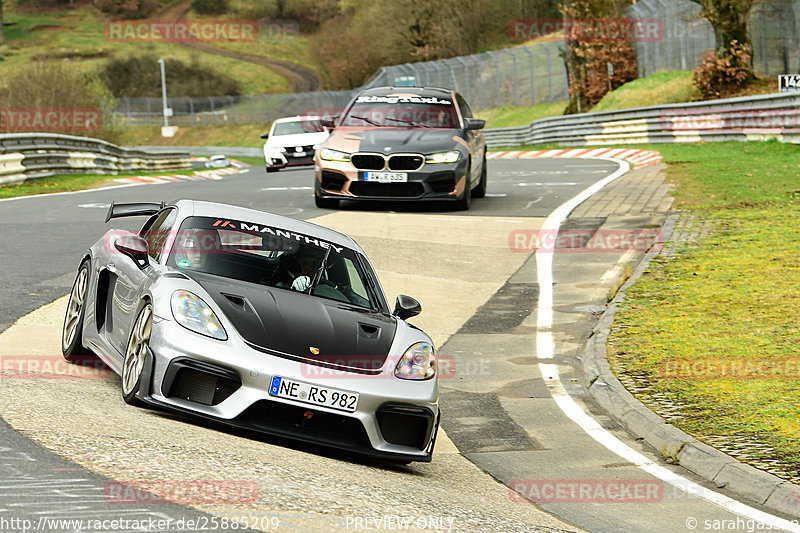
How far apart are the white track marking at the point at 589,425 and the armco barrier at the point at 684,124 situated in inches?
615

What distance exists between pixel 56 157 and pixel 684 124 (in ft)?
59.4

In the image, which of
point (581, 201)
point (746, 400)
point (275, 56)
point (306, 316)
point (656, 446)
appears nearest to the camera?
point (306, 316)

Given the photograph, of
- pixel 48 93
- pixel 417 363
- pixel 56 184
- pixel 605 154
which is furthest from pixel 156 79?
pixel 417 363

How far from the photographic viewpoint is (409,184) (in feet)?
58.7

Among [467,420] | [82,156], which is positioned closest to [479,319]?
[467,420]

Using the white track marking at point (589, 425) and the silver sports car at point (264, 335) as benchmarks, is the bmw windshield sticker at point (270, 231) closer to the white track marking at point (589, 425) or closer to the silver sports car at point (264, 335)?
the silver sports car at point (264, 335)

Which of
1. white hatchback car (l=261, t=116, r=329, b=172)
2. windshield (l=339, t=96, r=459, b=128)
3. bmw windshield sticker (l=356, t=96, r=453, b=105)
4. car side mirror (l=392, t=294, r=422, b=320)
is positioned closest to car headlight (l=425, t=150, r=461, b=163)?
→ windshield (l=339, t=96, r=459, b=128)

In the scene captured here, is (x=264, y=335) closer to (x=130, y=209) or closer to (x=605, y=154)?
(x=130, y=209)

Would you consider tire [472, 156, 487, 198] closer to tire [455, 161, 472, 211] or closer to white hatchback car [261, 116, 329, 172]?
tire [455, 161, 472, 211]

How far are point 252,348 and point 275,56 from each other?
126055mm

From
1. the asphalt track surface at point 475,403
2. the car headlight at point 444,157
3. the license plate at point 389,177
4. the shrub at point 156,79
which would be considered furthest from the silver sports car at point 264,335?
the shrub at point 156,79

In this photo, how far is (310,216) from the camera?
17.7 metres

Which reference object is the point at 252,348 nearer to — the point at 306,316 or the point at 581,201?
the point at 306,316

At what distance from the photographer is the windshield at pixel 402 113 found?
18.9 m
